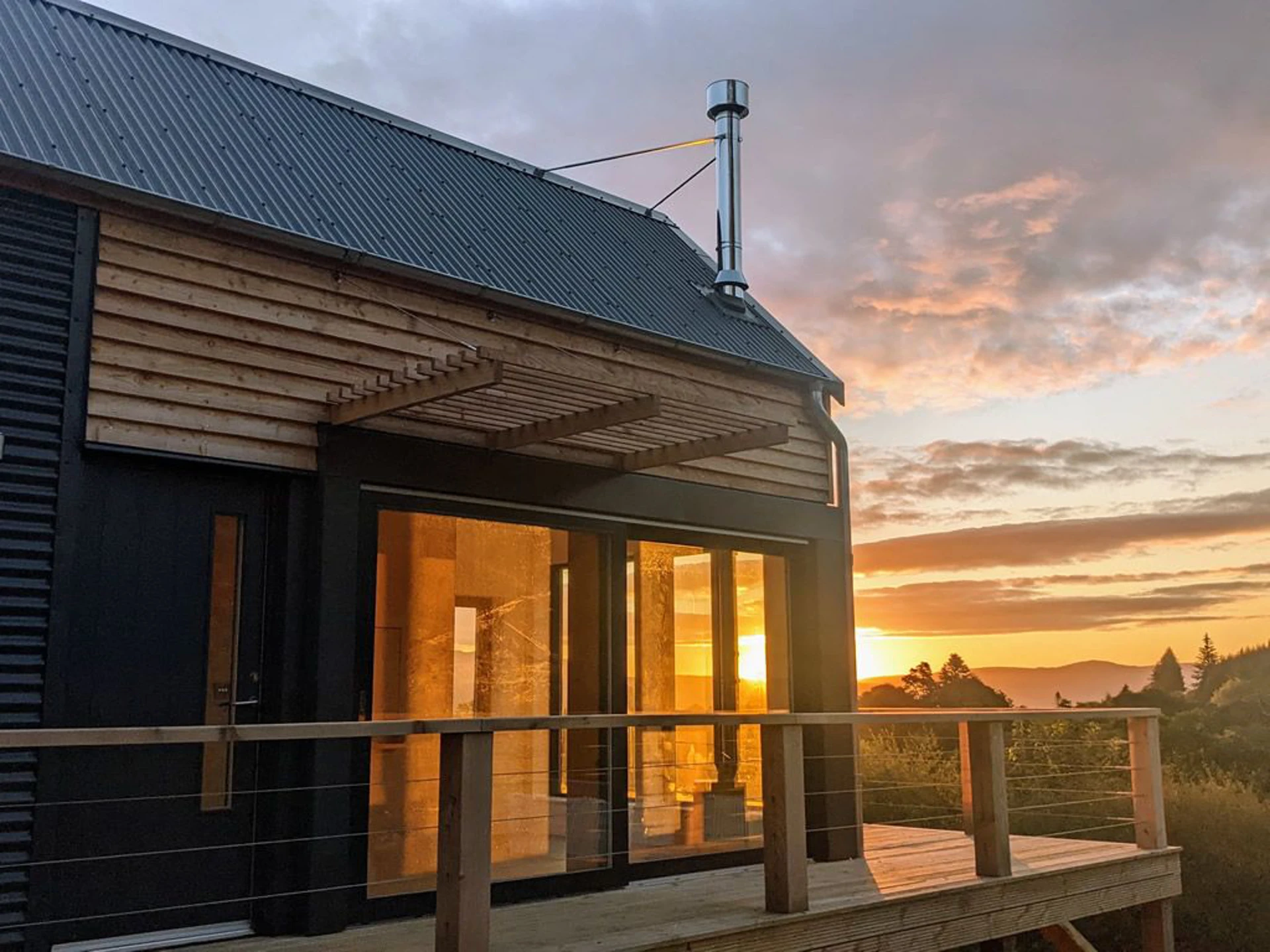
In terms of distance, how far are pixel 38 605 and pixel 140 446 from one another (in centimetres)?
78

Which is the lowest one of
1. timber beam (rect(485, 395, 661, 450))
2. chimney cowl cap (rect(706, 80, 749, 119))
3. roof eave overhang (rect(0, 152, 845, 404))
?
timber beam (rect(485, 395, 661, 450))

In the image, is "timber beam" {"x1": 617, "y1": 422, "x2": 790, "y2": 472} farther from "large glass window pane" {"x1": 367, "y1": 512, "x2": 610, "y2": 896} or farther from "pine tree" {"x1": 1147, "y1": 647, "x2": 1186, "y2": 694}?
"pine tree" {"x1": 1147, "y1": 647, "x2": 1186, "y2": 694}

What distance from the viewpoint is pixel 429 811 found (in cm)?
586

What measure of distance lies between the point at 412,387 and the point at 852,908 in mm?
3173

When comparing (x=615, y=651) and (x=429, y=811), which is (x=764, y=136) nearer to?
(x=615, y=651)

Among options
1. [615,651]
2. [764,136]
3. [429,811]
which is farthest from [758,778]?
[764,136]

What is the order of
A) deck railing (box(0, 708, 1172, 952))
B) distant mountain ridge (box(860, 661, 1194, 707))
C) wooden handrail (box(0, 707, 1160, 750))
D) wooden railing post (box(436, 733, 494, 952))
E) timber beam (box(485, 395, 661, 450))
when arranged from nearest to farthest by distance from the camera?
wooden handrail (box(0, 707, 1160, 750)) < deck railing (box(0, 708, 1172, 952)) < wooden railing post (box(436, 733, 494, 952)) < timber beam (box(485, 395, 661, 450)) < distant mountain ridge (box(860, 661, 1194, 707))

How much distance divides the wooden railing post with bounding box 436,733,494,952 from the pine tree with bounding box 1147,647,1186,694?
17.8 meters

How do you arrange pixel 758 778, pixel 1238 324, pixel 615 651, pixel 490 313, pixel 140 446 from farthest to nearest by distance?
1. pixel 1238 324
2. pixel 758 778
3. pixel 615 651
4. pixel 490 313
5. pixel 140 446

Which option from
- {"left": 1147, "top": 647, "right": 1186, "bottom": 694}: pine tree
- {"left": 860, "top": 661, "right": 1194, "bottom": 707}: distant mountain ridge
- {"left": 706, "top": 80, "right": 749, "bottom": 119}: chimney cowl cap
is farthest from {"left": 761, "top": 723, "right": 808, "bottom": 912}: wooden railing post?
{"left": 1147, "top": 647, "right": 1186, "bottom": 694}: pine tree

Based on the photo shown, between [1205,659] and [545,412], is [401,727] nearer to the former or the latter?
[545,412]

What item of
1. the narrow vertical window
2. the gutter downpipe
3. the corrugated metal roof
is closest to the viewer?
the narrow vertical window

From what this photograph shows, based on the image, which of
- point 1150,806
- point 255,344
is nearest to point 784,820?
point 255,344

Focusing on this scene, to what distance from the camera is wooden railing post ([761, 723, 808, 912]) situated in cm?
531
